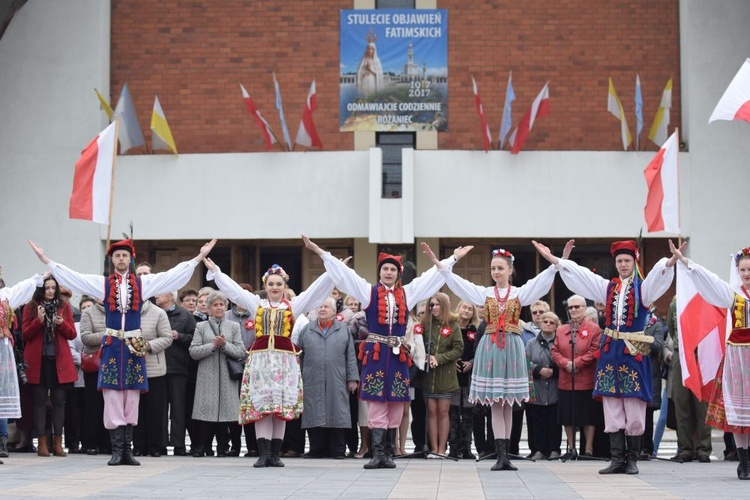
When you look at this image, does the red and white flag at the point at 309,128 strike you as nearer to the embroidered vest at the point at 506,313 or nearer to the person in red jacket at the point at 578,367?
the person in red jacket at the point at 578,367

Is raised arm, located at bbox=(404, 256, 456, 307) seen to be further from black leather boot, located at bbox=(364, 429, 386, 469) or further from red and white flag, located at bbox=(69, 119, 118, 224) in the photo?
red and white flag, located at bbox=(69, 119, 118, 224)

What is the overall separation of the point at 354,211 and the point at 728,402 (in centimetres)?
1228

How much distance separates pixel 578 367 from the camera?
13.8 m

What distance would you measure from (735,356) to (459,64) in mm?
13135

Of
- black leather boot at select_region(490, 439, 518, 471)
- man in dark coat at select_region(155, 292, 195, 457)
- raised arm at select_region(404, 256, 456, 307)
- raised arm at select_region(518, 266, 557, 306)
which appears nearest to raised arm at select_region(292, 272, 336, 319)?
raised arm at select_region(404, 256, 456, 307)

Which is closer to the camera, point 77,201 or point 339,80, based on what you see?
point 77,201

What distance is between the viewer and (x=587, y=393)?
13.9 m

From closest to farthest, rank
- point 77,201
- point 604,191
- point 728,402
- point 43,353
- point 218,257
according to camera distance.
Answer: point 728,402
point 43,353
point 77,201
point 604,191
point 218,257

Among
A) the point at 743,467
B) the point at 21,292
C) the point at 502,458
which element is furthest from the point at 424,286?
the point at 21,292

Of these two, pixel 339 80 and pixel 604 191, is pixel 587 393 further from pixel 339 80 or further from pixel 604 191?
pixel 339 80

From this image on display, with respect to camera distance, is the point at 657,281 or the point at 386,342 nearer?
the point at 657,281

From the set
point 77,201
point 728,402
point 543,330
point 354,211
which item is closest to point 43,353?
point 77,201

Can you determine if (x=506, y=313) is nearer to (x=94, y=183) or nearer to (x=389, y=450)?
(x=389, y=450)

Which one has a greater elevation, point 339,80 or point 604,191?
point 339,80
